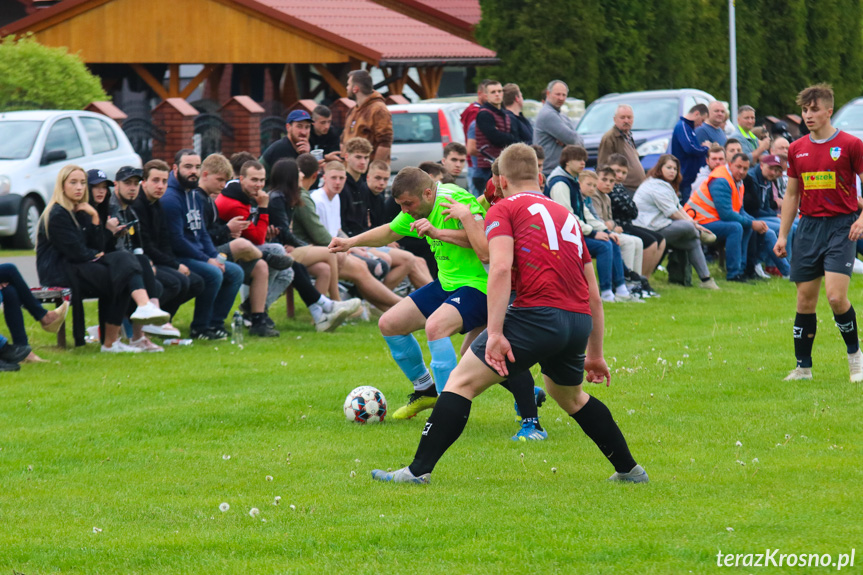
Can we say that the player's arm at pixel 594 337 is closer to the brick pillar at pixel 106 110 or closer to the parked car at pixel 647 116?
the parked car at pixel 647 116

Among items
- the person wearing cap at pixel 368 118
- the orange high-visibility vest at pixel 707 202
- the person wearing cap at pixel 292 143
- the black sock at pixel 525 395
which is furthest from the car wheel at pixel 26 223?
the black sock at pixel 525 395

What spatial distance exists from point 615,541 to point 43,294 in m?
7.47

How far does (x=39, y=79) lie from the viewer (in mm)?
22594

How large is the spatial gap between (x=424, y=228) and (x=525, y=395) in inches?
55.4

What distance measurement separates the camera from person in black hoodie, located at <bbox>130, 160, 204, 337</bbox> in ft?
40.8

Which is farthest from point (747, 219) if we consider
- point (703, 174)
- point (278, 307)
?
point (278, 307)

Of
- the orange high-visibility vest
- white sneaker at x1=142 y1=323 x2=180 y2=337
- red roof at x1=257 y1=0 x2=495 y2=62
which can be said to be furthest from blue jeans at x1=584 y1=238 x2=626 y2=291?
red roof at x1=257 y1=0 x2=495 y2=62

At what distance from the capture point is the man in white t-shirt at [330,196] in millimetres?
14094

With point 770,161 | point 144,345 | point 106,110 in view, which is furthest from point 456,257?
point 106,110

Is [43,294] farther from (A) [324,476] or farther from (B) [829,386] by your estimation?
(B) [829,386]

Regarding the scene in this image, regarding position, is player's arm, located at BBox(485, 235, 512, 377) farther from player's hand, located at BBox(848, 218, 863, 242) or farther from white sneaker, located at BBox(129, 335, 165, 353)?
white sneaker, located at BBox(129, 335, 165, 353)

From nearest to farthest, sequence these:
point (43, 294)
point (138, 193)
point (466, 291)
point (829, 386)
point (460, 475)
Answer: point (460, 475) → point (466, 291) → point (829, 386) → point (43, 294) → point (138, 193)

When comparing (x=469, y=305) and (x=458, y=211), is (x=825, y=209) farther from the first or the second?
(x=458, y=211)

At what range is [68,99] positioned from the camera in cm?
2322
